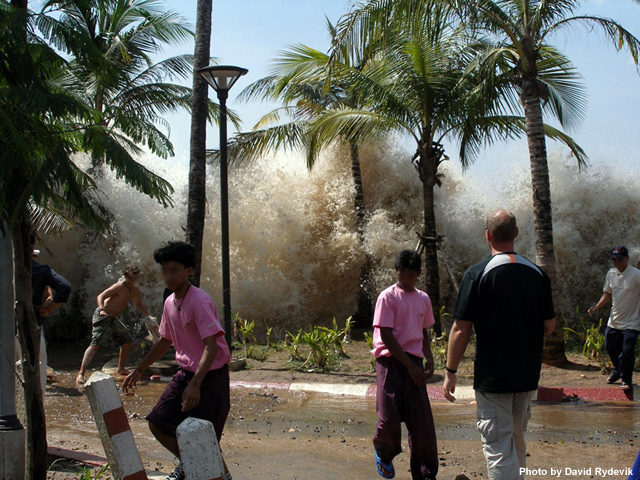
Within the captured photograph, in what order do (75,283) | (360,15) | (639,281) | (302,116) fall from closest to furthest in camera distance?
(639,281), (360,15), (75,283), (302,116)

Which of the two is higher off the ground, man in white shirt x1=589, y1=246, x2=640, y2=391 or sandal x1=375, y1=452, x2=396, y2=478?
man in white shirt x1=589, y1=246, x2=640, y2=391

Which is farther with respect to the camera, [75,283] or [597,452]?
[75,283]

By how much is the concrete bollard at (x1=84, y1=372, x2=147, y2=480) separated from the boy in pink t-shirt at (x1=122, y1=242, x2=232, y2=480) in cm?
29

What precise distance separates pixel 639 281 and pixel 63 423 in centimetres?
710

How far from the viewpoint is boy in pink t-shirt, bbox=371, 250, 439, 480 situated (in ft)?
15.1

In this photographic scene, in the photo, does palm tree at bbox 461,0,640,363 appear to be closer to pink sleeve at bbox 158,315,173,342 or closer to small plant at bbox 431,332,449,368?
small plant at bbox 431,332,449,368

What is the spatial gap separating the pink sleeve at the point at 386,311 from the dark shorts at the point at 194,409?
1193 millimetres

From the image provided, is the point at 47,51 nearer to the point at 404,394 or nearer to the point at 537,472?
the point at 404,394

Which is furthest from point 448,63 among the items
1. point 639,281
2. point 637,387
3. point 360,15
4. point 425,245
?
point 637,387

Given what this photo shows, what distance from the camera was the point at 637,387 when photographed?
28.2 ft

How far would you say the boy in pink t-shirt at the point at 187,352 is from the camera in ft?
13.5

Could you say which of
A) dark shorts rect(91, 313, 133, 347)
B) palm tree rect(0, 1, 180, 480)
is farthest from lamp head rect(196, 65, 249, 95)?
palm tree rect(0, 1, 180, 480)

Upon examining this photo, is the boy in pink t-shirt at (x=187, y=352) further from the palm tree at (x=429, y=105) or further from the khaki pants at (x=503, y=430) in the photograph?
the palm tree at (x=429, y=105)

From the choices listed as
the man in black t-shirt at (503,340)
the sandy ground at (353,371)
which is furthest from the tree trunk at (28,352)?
the sandy ground at (353,371)
